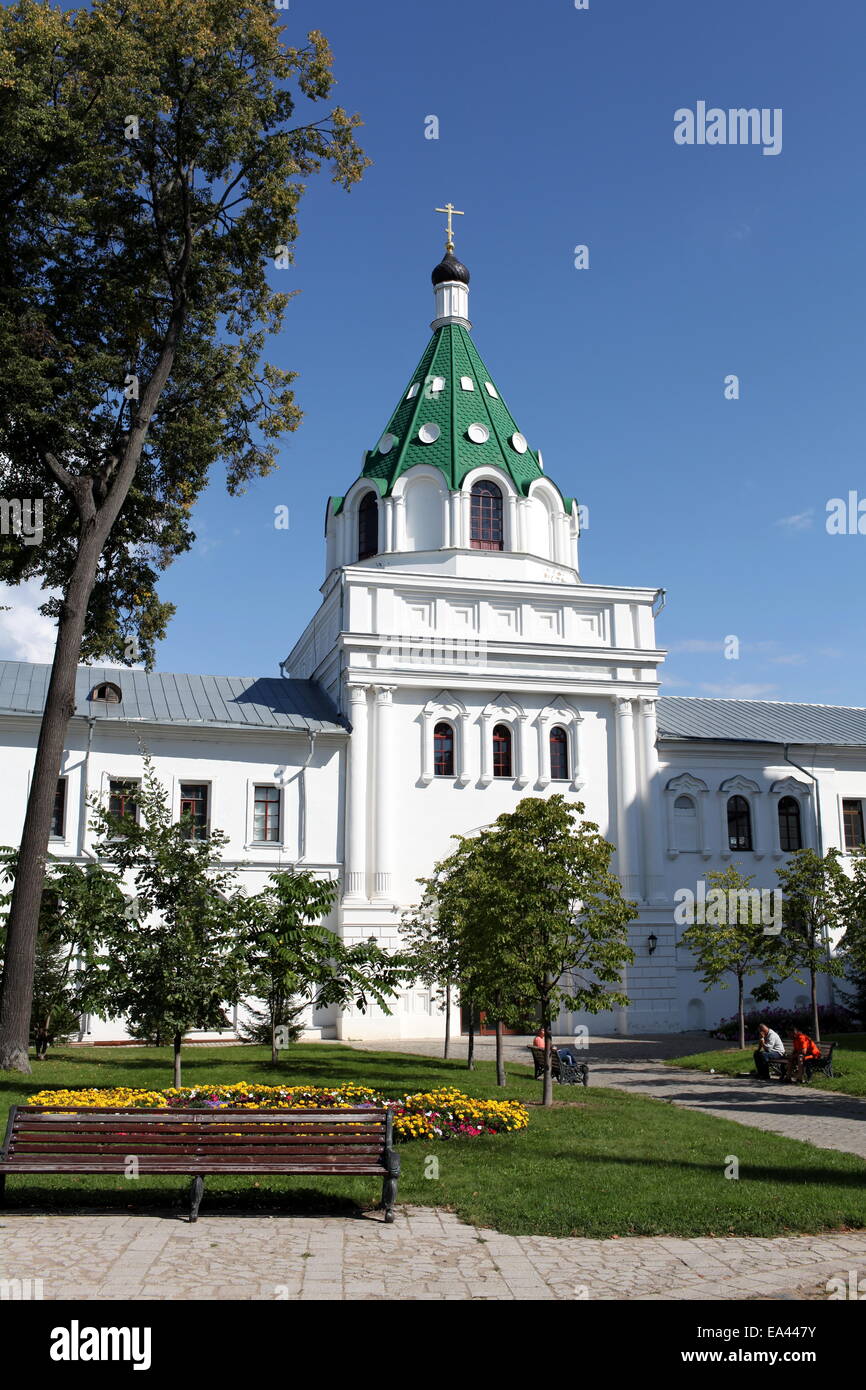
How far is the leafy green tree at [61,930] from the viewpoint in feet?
53.1

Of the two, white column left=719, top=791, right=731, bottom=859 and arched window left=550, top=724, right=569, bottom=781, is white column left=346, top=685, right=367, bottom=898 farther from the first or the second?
white column left=719, top=791, right=731, bottom=859

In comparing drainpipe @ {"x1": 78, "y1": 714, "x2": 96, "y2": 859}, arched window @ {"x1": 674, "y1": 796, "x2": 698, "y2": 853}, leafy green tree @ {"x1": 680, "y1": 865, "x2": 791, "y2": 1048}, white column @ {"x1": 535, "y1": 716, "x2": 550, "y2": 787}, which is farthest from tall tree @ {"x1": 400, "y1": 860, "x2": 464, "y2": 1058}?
arched window @ {"x1": 674, "y1": 796, "x2": 698, "y2": 853}

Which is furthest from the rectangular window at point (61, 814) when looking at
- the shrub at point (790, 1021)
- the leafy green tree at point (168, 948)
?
the shrub at point (790, 1021)

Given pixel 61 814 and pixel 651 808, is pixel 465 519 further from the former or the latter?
pixel 61 814

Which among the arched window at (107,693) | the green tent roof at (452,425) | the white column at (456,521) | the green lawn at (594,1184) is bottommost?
the green lawn at (594,1184)

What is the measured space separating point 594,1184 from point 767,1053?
11.8 metres

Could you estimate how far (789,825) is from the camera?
34844 millimetres

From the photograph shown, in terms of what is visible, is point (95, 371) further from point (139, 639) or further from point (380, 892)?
point (380, 892)

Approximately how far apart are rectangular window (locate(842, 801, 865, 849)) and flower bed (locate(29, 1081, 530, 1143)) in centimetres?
2431

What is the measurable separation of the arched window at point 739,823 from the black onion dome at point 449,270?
20.1 metres

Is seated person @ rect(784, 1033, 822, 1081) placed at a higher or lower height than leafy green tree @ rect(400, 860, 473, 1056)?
lower

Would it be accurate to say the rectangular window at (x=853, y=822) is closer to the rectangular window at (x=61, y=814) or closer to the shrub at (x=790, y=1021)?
the shrub at (x=790, y=1021)

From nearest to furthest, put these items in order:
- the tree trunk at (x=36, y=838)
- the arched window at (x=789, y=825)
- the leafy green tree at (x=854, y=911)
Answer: the tree trunk at (x=36, y=838) < the leafy green tree at (x=854, y=911) < the arched window at (x=789, y=825)

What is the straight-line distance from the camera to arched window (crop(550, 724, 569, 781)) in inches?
1277
